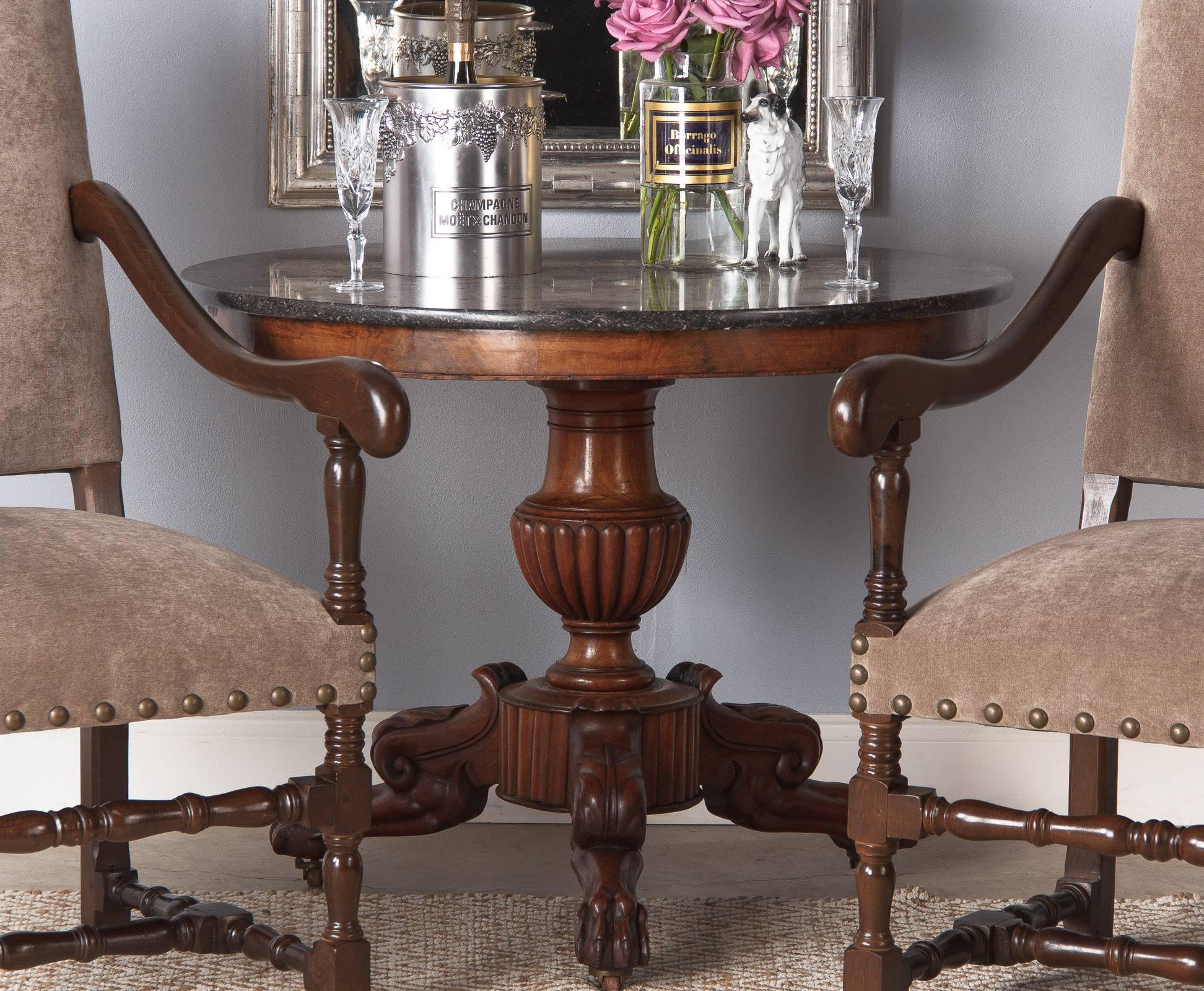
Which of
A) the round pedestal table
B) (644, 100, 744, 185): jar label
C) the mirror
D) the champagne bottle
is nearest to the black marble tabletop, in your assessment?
the round pedestal table

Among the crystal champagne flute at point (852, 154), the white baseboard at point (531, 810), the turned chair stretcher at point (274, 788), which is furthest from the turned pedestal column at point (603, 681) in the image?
the white baseboard at point (531, 810)

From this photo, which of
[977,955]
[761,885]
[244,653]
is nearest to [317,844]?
[761,885]

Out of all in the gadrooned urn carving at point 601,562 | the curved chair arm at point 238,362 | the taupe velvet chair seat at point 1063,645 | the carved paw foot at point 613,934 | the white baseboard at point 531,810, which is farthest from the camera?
the white baseboard at point 531,810

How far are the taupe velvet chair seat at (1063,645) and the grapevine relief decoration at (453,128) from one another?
2.34 feet

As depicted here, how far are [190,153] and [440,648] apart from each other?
2.83ft

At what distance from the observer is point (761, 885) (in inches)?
89.5

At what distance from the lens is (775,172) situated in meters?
1.89

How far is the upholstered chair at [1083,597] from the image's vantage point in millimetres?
1405

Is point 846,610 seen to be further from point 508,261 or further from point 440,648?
point 508,261

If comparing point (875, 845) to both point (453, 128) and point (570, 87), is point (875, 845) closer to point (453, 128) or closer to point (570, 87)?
point (453, 128)

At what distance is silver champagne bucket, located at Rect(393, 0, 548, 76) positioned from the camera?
6.55ft

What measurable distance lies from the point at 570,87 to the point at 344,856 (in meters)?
1.28

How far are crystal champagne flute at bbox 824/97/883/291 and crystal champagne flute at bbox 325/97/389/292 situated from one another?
510 millimetres

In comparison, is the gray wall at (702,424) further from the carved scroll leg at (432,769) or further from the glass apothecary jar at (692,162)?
the glass apothecary jar at (692,162)
